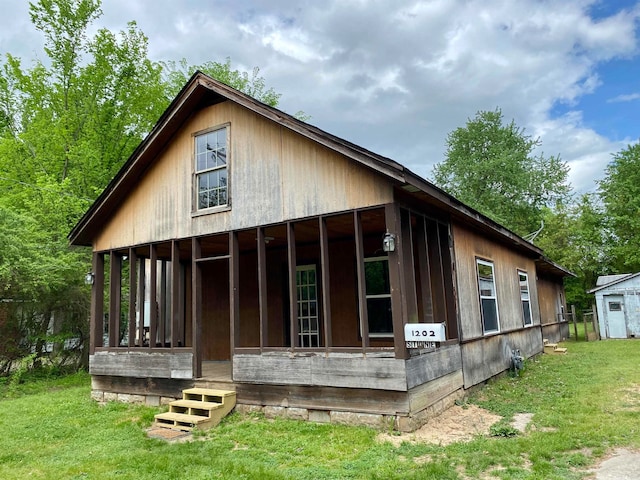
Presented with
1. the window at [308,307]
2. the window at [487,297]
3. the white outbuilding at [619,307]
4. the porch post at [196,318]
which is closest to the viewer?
the porch post at [196,318]

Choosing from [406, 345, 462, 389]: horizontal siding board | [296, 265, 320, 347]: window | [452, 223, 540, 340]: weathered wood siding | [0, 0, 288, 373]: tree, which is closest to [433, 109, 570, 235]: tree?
[452, 223, 540, 340]: weathered wood siding

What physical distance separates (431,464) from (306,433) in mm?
2056

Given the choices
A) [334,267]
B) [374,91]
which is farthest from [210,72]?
[334,267]

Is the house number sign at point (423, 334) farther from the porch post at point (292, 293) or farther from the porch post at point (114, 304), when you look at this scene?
the porch post at point (114, 304)

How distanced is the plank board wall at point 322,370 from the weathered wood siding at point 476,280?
94.4 inches

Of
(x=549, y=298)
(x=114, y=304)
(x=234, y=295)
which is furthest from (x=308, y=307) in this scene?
(x=549, y=298)

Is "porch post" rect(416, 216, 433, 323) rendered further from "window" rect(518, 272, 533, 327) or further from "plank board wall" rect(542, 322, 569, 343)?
"plank board wall" rect(542, 322, 569, 343)

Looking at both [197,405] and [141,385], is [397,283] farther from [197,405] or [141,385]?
[141,385]

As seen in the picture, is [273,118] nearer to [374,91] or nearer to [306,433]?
[306,433]

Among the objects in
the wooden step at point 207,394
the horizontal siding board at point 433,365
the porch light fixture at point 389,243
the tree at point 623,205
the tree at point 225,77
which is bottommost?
the wooden step at point 207,394

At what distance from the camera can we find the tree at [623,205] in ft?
99.3

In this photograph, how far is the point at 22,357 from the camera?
1273cm

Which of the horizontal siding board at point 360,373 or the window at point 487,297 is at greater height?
the window at point 487,297

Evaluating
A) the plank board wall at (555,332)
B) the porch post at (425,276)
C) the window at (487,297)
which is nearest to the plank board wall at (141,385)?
the porch post at (425,276)
